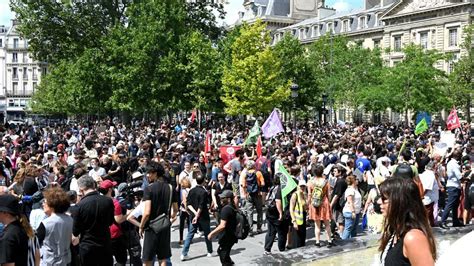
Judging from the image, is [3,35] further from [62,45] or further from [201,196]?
[201,196]

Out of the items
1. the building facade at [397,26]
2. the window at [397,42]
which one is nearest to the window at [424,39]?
the building facade at [397,26]

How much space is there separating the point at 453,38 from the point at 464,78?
13.9 metres

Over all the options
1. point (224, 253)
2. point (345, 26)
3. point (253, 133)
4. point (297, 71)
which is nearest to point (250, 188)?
point (224, 253)

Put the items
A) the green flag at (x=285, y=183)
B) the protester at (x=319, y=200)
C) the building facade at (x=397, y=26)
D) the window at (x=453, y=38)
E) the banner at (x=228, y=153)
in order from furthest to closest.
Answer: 1. the window at (x=453, y=38)
2. the building facade at (x=397, y=26)
3. the banner at (x=228, y=153)
4. the protester at (x=319, y=200)
5. the green flag at (x=285, y=183)

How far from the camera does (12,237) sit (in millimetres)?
5340

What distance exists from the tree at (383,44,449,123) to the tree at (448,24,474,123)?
36.1 inches

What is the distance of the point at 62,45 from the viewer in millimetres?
45094

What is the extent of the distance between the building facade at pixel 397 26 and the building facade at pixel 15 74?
52370 millimetres

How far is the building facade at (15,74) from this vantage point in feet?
358

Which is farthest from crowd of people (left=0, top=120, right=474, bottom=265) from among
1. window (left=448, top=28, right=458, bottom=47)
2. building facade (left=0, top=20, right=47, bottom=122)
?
building facade (left=0, top=20, right=47, bottom=122)

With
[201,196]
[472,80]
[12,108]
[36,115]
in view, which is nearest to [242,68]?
[472,80]

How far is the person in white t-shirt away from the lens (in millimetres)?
11203

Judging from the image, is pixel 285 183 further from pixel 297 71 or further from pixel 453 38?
pixel 453 38

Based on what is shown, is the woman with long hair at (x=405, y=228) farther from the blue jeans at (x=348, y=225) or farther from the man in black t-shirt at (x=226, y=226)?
the blue jeans at (x=348, y=225)
